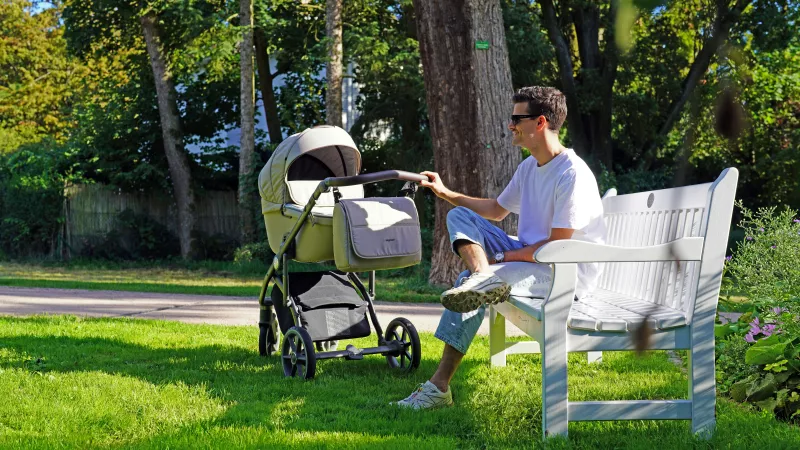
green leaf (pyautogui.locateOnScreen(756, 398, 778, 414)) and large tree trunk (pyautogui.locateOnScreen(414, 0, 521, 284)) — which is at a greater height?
large tree trunk (pyautogui.locateOnScreen(414, 0, 521, 284))

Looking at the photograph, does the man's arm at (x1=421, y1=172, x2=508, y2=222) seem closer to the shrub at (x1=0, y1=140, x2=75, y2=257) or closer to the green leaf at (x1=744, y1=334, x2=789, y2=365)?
the green leaf at (x1=744, y1=334, x2=789, y2=365)

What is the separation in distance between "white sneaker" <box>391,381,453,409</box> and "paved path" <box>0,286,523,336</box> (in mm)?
3162

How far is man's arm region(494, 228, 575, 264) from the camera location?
4.11 m

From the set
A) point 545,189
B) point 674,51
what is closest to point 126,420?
point 545,189

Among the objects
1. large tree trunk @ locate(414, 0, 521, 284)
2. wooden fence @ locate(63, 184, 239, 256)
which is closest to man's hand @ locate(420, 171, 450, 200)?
large tree trunk @ locate(414, 0, 521, 284)

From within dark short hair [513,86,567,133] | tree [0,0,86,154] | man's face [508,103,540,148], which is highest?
tree [0,0,86,154]

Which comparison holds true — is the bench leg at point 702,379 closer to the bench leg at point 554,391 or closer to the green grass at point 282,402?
the green grass at point 282,402

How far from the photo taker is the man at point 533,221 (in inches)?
163

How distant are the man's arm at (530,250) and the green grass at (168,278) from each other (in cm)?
602

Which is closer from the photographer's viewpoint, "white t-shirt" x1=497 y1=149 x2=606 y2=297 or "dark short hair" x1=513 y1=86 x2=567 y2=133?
"white t-shirt" x1=497 y1=149 x2=606 y2=297

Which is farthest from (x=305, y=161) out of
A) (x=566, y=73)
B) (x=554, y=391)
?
(x=566, y=73)

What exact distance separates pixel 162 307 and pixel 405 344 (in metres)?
4.77

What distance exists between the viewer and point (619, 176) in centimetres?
1741

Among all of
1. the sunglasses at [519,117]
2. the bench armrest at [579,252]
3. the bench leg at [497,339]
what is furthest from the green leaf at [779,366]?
the bench leg at [497,339]
